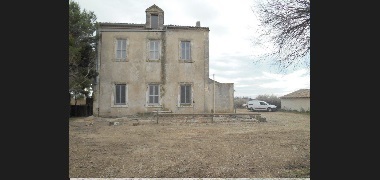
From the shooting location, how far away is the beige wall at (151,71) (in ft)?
43.1

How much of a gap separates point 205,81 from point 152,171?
9.26 metres

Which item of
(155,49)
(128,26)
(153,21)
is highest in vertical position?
(153,21)

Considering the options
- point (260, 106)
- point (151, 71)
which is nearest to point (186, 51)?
point (151, 71)

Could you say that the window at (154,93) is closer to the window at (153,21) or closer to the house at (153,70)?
the house at (153,70)

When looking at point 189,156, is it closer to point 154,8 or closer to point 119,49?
point 119,49

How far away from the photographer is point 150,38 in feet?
44.4

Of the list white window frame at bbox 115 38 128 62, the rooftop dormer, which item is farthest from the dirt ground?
the rooftop dormer

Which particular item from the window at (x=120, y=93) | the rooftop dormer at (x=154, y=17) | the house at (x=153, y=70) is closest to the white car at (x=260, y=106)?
the house at (x=153, y=70)

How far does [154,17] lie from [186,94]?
14.1 feet

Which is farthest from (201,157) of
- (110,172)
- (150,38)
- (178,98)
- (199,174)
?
(150,38)

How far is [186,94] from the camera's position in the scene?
13703 millimetres

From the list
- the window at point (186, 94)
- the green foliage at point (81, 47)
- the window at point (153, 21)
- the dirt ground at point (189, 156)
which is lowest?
the dirt ground at point (189, 156)

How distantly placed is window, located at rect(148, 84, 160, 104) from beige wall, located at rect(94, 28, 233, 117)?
0.22 metres

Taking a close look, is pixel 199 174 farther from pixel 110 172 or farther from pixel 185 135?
pixel 185 135
